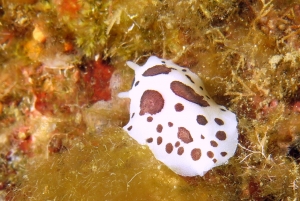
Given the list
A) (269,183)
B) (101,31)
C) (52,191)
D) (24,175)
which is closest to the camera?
(269,183)

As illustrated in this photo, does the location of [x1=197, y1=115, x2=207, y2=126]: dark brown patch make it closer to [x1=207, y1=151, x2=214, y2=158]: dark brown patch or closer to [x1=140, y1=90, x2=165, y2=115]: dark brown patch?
[x1=207, y1=151, x2=214, y2=158]: dark brown patch

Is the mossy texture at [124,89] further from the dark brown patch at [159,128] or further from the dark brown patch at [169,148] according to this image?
the dark brown patch at [159,128]

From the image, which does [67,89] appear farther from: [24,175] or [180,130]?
[180,130]

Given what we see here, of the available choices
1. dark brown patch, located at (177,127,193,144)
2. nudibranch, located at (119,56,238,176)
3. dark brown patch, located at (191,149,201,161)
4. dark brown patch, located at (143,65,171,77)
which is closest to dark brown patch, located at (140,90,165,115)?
nudibranch, located at (119,56,238,176)

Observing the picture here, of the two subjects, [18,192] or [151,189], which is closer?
[151,189]

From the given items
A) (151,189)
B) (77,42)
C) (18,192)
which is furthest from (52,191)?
(77,42)

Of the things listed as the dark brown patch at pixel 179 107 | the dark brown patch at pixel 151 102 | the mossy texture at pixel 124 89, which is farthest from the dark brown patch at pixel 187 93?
the mossy texture at pixel 124 89

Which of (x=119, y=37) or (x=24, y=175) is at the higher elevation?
(x=119, y=37)

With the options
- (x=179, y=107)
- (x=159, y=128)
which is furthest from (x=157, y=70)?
(x=159, y=128)
